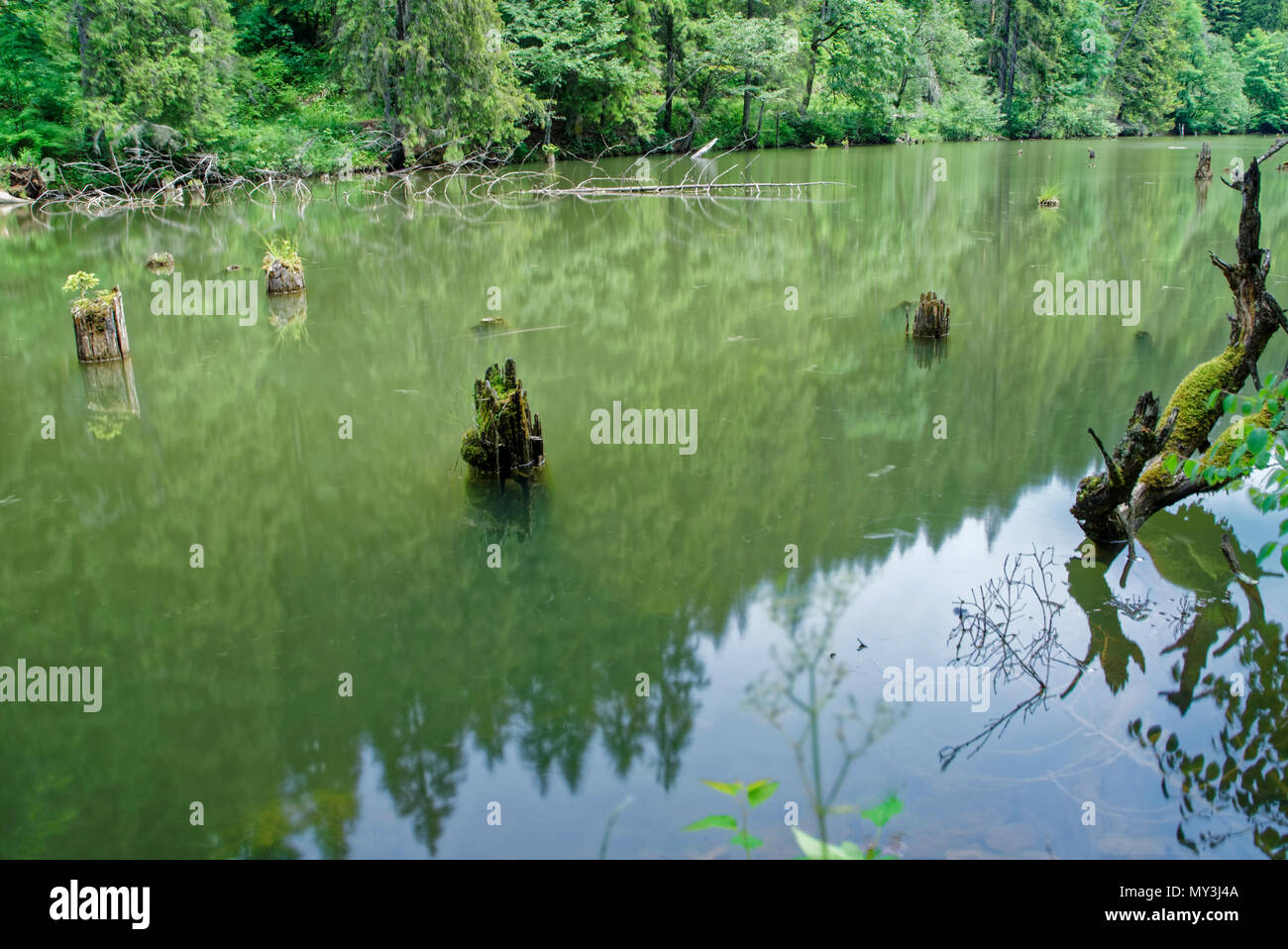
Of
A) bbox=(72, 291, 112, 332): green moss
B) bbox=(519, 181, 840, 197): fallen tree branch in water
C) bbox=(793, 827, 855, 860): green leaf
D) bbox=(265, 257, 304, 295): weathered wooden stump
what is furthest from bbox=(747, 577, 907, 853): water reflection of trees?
bbox=(519, 181, 840, 197): fallen tree branch in water

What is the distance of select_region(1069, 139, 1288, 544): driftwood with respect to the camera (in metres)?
5.84

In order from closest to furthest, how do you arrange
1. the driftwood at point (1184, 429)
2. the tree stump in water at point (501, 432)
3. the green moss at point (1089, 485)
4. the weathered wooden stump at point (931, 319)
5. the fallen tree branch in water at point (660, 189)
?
1. the driftwood at point (1184, 429)
2. the green moss at point (1089, 485)
3. the tree stump in water at point (501, 432)
4. the weathered wooden stump at point (931, 319)
5. the fallen tree branch in water at point (660, 189)

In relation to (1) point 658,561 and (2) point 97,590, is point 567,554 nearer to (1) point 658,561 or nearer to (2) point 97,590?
(1) point 658,561

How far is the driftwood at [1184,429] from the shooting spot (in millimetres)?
5844

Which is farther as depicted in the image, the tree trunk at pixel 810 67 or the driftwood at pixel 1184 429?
the tree trunk at pixel 810 67

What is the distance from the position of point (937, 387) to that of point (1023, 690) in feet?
16.0

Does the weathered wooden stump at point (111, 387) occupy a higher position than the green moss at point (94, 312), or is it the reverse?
the green moss at point (94, 312)

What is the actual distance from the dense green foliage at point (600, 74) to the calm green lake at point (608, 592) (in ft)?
55.0

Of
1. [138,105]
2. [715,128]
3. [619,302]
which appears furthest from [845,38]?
[619,302]

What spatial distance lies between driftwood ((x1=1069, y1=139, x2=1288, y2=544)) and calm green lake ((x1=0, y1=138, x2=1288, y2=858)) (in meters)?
0.25

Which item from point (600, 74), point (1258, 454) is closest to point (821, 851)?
point (1258, 454)

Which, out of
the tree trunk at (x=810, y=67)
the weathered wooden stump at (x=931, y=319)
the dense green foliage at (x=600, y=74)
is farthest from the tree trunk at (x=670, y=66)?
the weathered wooden stump at (x=931, y=319)

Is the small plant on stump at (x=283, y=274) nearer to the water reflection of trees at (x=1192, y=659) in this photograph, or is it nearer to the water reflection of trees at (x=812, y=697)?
the water reflection of trees at (x=812, y=697)
